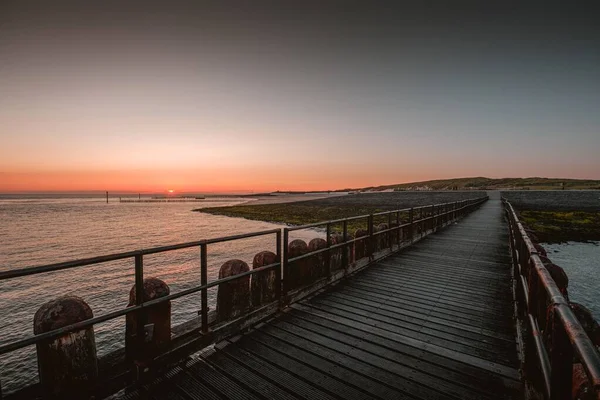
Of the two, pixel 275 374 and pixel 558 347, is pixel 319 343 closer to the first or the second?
pixel 275 374

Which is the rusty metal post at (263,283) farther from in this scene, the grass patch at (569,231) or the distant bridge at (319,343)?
the grass patch at (569,231)

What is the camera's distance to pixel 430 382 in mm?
3068

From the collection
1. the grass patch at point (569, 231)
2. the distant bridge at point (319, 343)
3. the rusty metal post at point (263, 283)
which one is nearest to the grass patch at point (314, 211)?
the distant bridge at point (319, 343)

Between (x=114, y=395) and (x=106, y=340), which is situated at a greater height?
(x=114, y=395)

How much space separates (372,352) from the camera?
361 cm

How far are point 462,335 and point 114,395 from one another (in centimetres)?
424

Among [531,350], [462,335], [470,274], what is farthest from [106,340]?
[470,274]

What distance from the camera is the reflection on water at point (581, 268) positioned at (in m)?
8.73

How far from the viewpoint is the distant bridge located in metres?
2.67

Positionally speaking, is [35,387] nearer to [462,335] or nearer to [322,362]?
[322,362]

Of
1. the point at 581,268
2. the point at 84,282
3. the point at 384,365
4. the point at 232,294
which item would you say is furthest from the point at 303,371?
the point at 581,268

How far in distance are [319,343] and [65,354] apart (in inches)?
107

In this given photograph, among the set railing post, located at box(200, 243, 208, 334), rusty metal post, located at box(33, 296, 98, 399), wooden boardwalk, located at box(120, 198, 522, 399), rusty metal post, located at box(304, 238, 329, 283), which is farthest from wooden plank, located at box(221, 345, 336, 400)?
rusty metal post, located at box(304, 238, 329, 283)

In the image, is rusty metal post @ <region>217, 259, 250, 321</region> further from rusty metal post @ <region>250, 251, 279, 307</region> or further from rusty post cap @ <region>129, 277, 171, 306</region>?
rusty post cap @ <region>129, 277, 171, 306</region>
